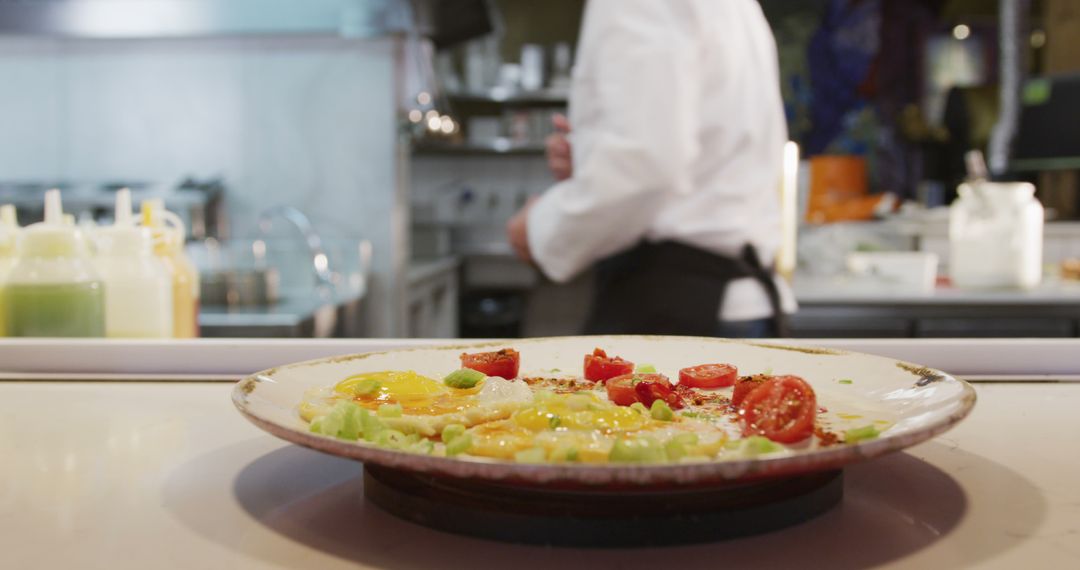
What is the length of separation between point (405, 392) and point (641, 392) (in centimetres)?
19

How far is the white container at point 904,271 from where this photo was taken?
3430 mm

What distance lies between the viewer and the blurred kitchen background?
131 inches

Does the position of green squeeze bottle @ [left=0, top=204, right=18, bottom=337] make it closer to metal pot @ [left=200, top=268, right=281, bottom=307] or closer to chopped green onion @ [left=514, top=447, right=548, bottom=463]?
chopped green onion @ [left=514, top=447, right=548, bottom=463]

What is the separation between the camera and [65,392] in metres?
1.01

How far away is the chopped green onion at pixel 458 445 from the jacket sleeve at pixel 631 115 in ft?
4.01

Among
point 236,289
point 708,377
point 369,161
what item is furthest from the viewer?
point 369,161

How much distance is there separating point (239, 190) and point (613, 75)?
3.00 metres

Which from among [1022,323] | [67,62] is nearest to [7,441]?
[1022,323]

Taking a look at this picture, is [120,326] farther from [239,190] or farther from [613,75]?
[239,190]

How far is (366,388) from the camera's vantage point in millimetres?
761

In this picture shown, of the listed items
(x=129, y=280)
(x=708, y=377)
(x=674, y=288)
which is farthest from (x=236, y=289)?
(x=708, y=377)

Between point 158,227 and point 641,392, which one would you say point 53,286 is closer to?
point 158,227

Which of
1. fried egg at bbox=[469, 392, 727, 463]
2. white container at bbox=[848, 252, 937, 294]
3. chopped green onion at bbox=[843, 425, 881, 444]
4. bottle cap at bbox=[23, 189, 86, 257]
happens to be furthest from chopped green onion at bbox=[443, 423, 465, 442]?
white container at bbox=[848, 252, 937, 294]

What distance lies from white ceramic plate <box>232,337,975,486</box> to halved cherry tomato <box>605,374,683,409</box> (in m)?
0.12
